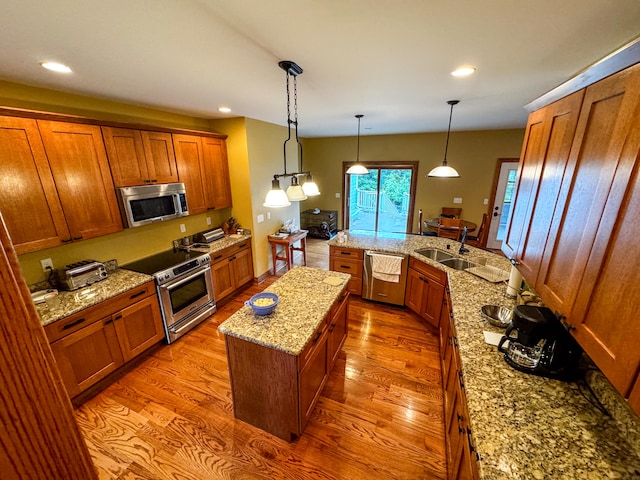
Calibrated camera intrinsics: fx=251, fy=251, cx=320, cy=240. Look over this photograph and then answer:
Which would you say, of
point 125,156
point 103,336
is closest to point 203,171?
point 125,156

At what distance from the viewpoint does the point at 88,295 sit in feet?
7.29

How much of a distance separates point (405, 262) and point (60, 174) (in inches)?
143

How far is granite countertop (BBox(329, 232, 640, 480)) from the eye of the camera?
938mm

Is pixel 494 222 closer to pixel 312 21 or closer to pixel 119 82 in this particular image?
pixel 312 21

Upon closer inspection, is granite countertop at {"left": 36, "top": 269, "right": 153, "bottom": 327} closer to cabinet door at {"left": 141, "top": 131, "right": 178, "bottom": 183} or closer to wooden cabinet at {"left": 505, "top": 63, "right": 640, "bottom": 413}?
cabinet door at {"left": 141, "top": 131, "right": 178, "bottom": 183}

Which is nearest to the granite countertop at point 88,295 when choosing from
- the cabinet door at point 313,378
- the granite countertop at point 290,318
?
the granite countertop at point 290,318

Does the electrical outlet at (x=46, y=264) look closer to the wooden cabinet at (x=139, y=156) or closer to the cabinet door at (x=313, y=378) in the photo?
the wooden cabinet at (x=139, y=156)

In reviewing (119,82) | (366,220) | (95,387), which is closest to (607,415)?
(95,387)

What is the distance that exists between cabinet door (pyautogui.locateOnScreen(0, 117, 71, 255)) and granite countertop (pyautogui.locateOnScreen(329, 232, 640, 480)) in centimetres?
324

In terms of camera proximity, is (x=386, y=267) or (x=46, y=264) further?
(x=386, y=267)

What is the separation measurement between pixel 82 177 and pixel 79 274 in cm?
90

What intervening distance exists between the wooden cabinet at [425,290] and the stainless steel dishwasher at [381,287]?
0.08 m

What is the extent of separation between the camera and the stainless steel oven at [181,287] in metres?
2.75

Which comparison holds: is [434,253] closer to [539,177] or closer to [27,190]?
[539,177]
